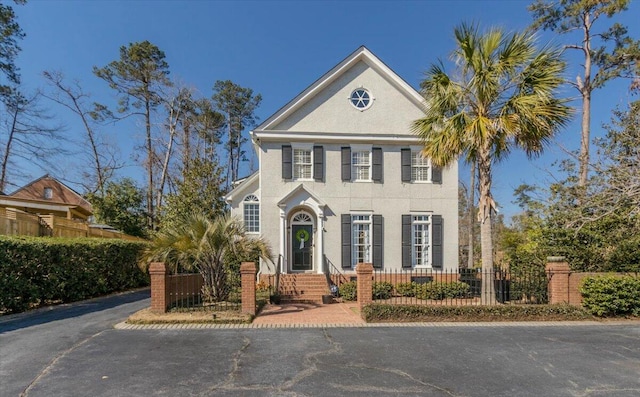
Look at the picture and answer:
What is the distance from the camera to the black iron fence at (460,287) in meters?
10.4

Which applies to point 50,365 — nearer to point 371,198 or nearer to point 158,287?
point 158,287

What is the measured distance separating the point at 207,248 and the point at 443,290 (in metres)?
8.55

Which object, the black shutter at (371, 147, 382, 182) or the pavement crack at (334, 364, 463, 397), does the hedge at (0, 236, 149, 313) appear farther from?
the black shutter at (371, 147, 382, 182)

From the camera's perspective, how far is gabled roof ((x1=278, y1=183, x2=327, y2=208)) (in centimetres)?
1413

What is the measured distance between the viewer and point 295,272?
1450 cm

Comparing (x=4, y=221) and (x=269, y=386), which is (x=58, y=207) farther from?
(x=269, y=386)

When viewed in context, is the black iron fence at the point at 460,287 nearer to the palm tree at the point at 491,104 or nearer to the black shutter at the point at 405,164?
the palm tree at the point at 491,104

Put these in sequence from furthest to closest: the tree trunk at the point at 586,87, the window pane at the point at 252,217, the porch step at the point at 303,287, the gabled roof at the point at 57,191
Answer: the gabled roof at the point at 57,191
the tree trunk at the point at 586,87
the window pane at the point at 252,217
the porch step at the point at 303,287

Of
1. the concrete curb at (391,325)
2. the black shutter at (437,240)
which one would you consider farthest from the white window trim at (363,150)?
the concrete curb at (391,325)

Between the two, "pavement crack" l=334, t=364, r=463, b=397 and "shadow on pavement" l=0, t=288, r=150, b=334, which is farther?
"shadow on pavement" l=0, t=288, r=150, b=334

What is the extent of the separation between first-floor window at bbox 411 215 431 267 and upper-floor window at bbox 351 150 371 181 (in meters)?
2.78

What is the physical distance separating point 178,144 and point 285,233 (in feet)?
60.4

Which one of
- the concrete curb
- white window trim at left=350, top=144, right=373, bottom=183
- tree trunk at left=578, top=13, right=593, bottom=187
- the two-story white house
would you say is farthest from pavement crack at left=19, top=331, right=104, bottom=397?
tree trunk at left=578, top=13, right=593, bottom=187

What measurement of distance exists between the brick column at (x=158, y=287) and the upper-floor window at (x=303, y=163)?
703 centimetres
